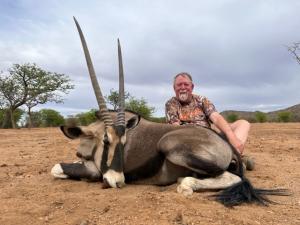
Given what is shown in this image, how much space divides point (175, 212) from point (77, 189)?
1723 mm

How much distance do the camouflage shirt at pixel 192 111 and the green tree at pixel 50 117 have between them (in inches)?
999

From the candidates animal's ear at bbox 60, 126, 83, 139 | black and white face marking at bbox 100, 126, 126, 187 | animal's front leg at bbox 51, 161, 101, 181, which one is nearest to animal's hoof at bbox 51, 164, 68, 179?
animal's front leg at bbox 51, 161, 101, 181

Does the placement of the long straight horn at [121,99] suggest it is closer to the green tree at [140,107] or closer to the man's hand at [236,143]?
the man's hand at [236,143]

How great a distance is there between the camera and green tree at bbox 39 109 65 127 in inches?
1253

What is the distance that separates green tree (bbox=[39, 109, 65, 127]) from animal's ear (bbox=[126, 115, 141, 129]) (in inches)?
1036

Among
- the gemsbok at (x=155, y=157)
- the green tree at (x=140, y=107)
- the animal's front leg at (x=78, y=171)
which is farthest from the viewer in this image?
the green tree at (x=140, y=107)

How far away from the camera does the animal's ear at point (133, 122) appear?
18.5 feet

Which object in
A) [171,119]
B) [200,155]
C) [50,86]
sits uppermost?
[50,86]

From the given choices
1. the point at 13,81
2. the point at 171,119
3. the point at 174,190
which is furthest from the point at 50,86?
the point at 174,190

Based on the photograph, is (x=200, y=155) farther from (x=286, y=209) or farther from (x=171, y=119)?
(x=171, y=119)

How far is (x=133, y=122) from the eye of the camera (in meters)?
5.67

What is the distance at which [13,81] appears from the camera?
29.5m

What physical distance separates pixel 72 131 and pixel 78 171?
53cm

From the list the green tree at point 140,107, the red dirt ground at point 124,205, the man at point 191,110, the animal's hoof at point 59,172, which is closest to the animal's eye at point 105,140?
the red dirt ground at point 124,205
